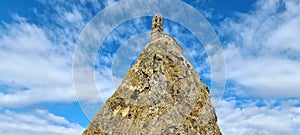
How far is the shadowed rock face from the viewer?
57938mm

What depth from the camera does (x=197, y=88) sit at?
6700 cm

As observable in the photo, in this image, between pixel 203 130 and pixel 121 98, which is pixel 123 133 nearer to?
pixel 121 98

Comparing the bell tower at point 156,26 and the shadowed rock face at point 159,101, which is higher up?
the bell tower at point 156,26

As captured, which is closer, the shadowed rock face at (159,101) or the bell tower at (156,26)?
the shadowed rock face at (159,101)

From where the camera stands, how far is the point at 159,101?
60844 mm

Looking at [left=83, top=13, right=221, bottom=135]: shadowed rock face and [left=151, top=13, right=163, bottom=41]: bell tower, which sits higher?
[left=151, top=13, right=163, bottom=41]: bell tower

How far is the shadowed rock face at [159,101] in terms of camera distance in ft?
190

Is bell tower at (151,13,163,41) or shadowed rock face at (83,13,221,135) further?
bell tower at (151,13,163,41)

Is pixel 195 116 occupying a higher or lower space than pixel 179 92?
lower

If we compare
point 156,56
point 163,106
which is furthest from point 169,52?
point 163,106

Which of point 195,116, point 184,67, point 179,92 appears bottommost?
point 195,116

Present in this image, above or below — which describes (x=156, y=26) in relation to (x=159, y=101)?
above

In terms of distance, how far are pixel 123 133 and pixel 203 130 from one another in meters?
15.3

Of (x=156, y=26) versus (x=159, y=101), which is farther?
(x=156, y=26)
